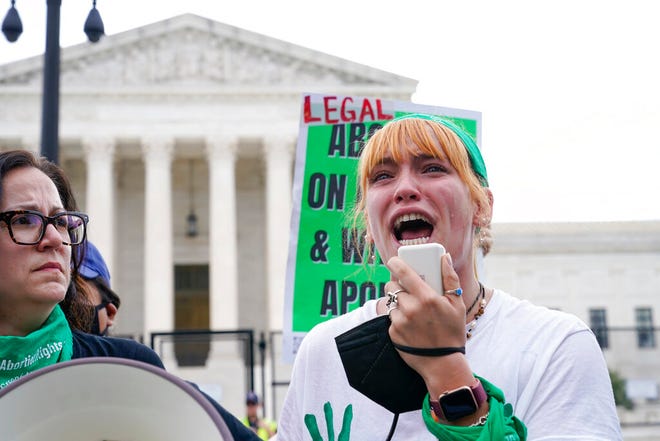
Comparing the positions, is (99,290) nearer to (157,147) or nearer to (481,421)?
(481,421)

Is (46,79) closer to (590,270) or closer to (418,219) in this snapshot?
(418,219)

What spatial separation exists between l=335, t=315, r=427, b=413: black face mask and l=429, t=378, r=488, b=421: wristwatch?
0.13 meters

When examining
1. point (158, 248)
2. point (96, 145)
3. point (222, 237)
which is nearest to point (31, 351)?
point (158, 248)

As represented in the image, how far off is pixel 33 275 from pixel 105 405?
691mm

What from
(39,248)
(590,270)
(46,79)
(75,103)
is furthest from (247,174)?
(39,248)

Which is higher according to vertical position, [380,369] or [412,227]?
[412,227]

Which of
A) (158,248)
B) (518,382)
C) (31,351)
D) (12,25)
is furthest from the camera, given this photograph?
(158,248)

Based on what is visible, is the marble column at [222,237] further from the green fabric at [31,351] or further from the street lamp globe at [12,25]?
the green fabric at [31,351]

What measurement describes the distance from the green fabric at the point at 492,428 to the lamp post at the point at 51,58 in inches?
254

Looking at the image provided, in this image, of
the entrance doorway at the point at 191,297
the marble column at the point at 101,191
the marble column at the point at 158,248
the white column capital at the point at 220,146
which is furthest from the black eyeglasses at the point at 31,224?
the entrance doorway at the point at 191,297

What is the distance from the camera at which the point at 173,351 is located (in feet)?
120

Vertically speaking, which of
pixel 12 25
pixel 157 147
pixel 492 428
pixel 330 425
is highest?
pixel 12 25

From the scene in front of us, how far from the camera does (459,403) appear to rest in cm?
159

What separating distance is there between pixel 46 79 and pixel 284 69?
108ft
